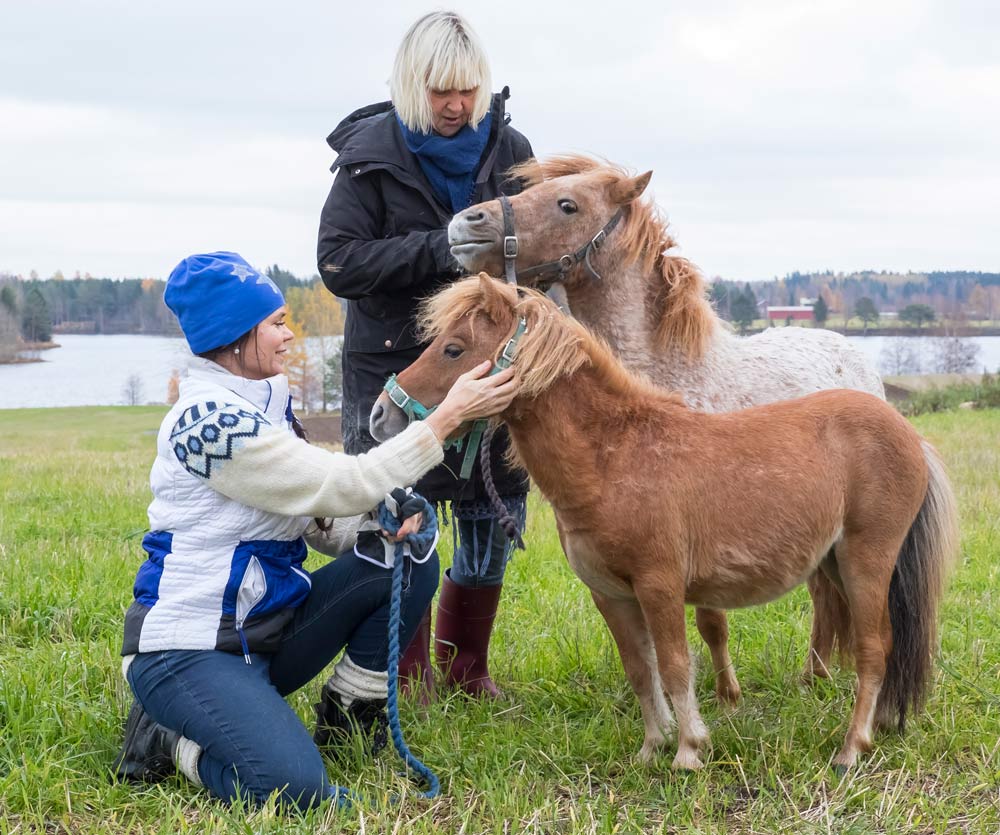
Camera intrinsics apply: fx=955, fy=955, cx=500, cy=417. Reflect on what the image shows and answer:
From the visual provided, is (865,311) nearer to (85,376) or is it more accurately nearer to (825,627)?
(825,627)

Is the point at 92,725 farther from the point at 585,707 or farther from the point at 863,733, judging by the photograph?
the point at 863,733

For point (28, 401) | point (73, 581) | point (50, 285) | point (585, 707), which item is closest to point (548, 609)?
point (585, 707)

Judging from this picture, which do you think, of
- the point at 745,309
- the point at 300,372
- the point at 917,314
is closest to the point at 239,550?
the point at 745,309

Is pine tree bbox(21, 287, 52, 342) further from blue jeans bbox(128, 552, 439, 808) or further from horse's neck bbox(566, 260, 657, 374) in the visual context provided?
blue jeans bbox(128, 552, 439, 808)

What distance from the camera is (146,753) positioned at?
10.7 feet

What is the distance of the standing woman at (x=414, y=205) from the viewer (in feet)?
12.5

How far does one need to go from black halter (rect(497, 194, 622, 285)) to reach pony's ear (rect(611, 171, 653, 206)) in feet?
0.17

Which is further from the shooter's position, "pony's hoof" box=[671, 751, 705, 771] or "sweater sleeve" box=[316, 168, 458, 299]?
"sweater sleeve" box=[316, 168, 458, 299]

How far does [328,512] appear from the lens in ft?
10.2

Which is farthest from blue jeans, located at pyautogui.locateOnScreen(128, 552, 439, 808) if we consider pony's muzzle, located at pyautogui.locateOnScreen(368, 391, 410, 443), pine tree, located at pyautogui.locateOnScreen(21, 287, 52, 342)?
pine tree, located at pyautogui.locateOnScreen(21, 287, 52, 342)

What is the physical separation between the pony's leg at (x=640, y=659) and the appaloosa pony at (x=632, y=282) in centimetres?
54

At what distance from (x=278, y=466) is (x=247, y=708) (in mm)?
783

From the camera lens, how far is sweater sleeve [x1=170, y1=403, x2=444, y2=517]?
3.04 m

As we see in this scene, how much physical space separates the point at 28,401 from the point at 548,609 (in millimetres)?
56097
